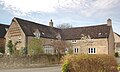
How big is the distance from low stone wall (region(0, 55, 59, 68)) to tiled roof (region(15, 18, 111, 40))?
374 inches

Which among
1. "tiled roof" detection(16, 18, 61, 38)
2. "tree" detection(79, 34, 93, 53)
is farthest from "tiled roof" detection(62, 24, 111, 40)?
"tiled roof" detection(16, 18, 61, 38)

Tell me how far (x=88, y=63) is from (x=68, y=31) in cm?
4885

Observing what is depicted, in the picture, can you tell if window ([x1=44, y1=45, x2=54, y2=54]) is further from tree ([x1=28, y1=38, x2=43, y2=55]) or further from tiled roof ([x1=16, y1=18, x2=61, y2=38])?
tree ([x1=28, y1=38, x2=43, y2=55])

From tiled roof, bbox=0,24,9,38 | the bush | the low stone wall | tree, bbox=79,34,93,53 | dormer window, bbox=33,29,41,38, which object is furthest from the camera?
tiled roof, bbox=0,24,9,38

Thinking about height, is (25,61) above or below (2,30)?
below

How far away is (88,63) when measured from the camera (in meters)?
14.3

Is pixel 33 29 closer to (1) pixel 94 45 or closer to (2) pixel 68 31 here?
(2) pixel 68 31

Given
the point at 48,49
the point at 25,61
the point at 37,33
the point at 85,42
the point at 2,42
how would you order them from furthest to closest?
the point at 85,42 → the point at 2,42 → the point at 48,49 → the point at 37,33 → the point at 25,61

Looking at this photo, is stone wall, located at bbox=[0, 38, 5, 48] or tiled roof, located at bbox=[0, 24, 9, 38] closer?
stone wall, located at bbox=[0, 38, 5, 48]

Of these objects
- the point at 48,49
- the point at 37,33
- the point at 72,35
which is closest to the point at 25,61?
the point at 37,33

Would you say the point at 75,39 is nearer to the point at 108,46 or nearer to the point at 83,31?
the point at 83,31

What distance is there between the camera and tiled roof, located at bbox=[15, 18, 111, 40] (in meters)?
48.6

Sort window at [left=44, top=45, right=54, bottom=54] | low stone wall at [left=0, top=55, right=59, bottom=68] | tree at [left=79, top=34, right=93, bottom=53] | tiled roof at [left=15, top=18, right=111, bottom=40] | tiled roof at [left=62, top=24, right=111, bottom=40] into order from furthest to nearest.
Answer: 1. tree at [left=79, top=34, right=93, bottom=53]
2. tiled roof at [left=62, top=24, right=111, bottom=40]
3. window at [left=44, top=45, right=54, bottom=54]
4. tiled roof at [left=15, top=18, right=111, bottom=40]
5. low stone wall at [left=0, top=55, right=59, bottom=68]

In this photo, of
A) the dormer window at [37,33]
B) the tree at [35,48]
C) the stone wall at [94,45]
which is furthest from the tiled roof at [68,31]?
the tree at [35,48]
